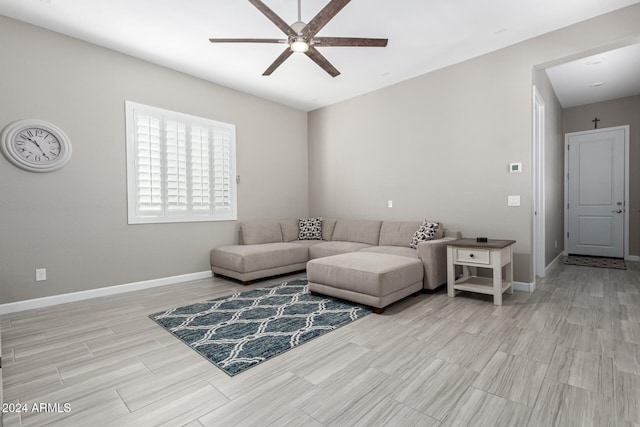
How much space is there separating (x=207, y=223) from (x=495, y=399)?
→ 4.23m

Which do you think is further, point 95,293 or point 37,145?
point 95,293

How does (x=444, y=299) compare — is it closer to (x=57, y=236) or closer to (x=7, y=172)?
(x=57, y=236)

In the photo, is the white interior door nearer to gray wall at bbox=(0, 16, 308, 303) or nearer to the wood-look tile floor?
the wood-look tile floor

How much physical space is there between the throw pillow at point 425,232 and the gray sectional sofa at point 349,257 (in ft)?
0.30

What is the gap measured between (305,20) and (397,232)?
3047 millimetres

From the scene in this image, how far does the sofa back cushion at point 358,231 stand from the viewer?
5.08 meters

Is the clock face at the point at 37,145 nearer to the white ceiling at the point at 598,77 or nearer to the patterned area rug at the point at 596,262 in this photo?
the white ceiling at the point at 598,77

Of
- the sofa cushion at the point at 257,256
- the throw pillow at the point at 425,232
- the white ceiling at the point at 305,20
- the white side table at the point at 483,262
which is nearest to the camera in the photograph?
the white ceiling at the point at 305,20

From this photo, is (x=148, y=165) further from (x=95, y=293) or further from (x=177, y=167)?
(x=95, y=293)

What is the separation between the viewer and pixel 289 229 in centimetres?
568

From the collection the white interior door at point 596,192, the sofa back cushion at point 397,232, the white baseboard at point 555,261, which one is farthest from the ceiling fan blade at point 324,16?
the white interior door at point 596,192

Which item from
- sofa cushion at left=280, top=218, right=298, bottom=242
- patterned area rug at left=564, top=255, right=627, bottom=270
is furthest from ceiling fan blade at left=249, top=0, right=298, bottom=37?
patterned area rug at left=564, top=255, right=627, bottom=270

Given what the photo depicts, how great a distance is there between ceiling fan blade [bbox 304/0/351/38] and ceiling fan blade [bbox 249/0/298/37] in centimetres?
12

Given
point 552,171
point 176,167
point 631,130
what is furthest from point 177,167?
point 631,130
